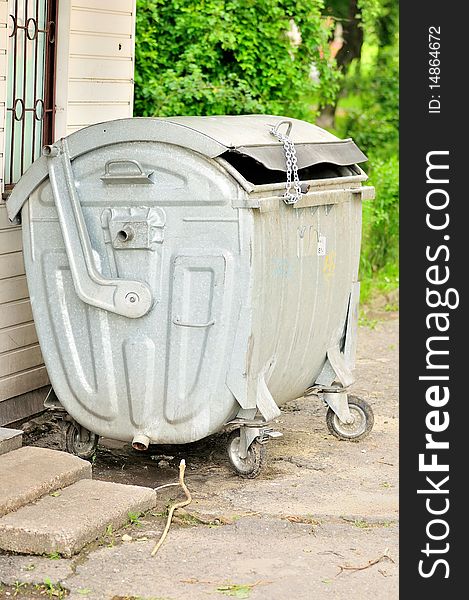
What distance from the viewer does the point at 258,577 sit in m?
5.03

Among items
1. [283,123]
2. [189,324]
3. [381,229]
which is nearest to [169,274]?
[189,324]

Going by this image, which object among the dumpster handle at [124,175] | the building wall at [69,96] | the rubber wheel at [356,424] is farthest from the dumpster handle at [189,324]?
the rubber wheel at [356,424]

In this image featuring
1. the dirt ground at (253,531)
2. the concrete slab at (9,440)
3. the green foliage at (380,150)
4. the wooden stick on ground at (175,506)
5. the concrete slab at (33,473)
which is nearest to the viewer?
the dirt ground at (253,531)

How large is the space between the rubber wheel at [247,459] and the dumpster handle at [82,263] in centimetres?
90

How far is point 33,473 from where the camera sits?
5820mm

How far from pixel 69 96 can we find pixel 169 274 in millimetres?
1950

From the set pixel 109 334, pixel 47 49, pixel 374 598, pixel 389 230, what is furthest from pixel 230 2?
pixel 374 598

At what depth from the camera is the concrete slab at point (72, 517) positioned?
204 inches

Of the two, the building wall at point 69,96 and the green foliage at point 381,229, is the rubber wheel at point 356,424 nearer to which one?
the building wall at point 69,96

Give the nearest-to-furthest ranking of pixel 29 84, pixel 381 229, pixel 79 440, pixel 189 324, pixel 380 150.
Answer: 1. pixel 189 324
2. pixel 79 440
3. pixel 29 84
4. pixel 381 229
5. pixel 380 150

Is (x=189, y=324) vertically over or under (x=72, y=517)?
over

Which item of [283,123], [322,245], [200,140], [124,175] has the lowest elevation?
[322,245]

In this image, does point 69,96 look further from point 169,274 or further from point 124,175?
point 169,274

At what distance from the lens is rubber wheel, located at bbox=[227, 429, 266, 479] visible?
6418mm
